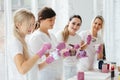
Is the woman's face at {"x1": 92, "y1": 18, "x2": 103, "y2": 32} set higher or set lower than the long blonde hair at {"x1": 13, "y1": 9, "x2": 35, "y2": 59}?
higher

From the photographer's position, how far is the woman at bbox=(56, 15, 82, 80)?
8.62 ft

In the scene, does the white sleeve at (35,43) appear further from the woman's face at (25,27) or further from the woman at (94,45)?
the woman at (94,45)

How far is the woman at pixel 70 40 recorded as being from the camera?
8.62 feet

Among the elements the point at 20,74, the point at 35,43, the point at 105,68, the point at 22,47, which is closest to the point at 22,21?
the point at 22,47

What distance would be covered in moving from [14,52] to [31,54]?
0.58 feet

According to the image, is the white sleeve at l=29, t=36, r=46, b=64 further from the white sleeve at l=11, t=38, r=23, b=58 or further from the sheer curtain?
the sheer curtain

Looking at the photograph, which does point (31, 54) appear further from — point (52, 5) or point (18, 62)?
point (52, 5)

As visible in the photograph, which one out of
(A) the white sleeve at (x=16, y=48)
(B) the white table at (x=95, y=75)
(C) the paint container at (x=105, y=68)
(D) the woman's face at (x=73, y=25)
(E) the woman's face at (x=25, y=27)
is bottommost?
(B) the white table at (x=95, y=75)

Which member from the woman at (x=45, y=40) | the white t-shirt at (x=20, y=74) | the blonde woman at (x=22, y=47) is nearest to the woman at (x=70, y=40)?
the woman at (x=45, y=40)

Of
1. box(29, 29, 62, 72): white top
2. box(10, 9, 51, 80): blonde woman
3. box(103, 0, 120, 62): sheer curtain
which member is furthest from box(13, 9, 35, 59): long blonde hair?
box(103, 0, 120, 62): sheer curtain

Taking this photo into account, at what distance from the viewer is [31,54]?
6.44 ft

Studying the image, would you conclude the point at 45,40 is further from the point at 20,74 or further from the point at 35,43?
the point at 20,74

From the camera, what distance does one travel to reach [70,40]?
2703mm

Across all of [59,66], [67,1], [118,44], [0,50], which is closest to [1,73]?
[0,50]
